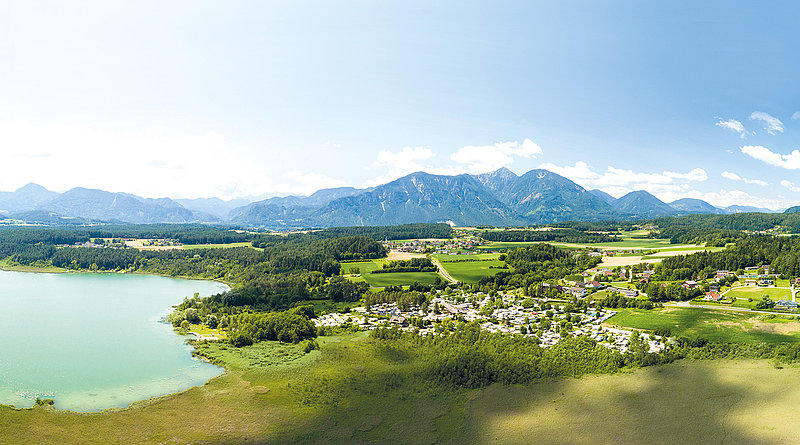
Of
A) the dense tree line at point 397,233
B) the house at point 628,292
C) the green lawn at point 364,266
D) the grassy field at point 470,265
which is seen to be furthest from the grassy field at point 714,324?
the dense tree line at point 397,233

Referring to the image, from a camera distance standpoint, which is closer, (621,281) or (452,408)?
(452,408)

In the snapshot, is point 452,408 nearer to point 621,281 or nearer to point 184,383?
point 184,383

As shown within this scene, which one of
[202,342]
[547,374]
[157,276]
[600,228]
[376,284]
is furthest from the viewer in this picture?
[600,228]

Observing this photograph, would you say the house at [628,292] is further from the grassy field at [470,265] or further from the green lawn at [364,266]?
the green lawn at [364,266]

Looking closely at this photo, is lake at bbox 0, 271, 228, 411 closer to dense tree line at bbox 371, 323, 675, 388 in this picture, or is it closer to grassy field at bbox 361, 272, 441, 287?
dense tree line at bbox 371, 323, 675, 388

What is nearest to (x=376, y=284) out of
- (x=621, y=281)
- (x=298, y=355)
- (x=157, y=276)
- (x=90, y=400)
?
(x=298, y=355)

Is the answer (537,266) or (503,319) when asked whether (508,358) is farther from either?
(537,266)

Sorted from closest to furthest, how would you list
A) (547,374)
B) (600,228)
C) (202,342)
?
1. (547,374)
2. (202,342)
3. (600,228)
